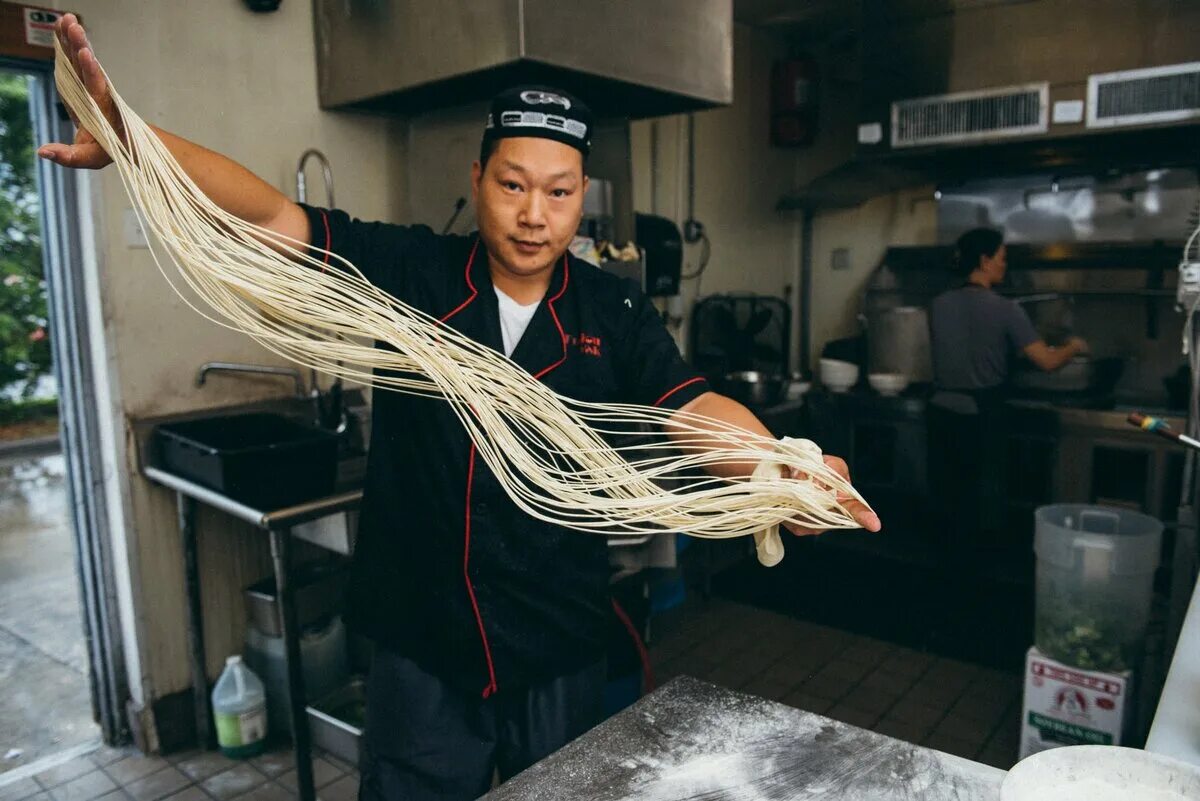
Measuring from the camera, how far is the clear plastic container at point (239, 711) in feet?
8.74

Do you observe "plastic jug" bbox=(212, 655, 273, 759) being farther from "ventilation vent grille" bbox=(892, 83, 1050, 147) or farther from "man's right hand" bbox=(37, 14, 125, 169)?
"ventilation vent grille" bbox=(892, 83, 1050, 147)

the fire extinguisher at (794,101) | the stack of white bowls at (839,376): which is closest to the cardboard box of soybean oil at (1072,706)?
the stack of white bowls at (839,376)

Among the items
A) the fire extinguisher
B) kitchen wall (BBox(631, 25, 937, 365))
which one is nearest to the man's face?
kitchen wall (BBox(631, 25, 937, 365))

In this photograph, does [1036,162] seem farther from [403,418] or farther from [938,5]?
[403,418]

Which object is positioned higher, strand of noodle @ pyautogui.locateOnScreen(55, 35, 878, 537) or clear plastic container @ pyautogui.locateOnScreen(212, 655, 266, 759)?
strand of noodle @ pyautogui.locateOnScreen(55, 35, 878, 537)

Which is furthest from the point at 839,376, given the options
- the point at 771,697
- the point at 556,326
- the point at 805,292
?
the point at 556,326

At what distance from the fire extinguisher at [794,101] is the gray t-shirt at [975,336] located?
174 centimetres

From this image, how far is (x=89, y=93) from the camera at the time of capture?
1.05 metres

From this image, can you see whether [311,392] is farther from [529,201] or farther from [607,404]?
[607,404]

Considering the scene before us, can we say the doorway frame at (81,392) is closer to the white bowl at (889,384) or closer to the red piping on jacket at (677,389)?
the red piping on jacket at (677,389)

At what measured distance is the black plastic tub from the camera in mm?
2240

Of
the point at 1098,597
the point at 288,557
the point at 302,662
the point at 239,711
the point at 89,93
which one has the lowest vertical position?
the point at 239,711

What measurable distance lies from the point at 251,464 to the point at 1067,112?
13.0 feet

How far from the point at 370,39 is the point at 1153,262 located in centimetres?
396
